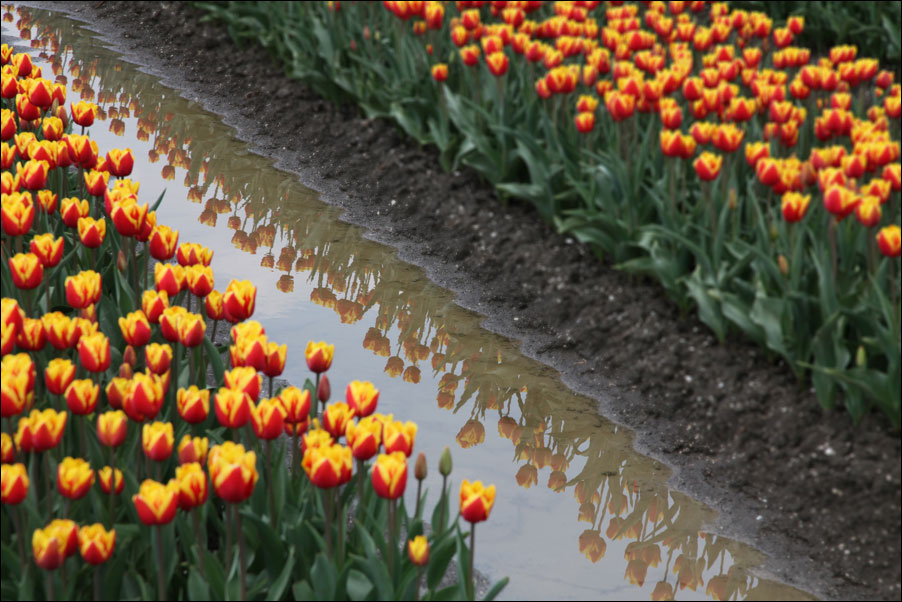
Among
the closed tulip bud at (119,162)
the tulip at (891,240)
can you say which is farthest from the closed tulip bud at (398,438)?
the closed tulip bud at (119,162)

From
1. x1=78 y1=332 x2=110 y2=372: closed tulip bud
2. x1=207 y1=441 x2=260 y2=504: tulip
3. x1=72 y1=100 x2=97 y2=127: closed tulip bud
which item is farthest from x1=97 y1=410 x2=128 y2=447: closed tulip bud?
x1=72 y1=100 x2=97 y2=127: closed tulip bud

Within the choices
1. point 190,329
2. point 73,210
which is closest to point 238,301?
point 190,329

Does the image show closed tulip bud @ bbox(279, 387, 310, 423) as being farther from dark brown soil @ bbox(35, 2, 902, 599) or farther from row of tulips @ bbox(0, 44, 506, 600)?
dark brown soil @ bbox(35, 2, 902, 599)

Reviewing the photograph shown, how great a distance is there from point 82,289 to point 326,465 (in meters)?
1.04

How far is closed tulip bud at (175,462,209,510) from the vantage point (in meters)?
2.13

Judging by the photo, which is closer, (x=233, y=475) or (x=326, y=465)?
(x=233, y=475)

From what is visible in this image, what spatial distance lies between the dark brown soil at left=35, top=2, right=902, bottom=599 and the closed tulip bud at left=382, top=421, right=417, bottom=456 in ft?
5.17

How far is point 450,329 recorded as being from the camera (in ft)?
16.2

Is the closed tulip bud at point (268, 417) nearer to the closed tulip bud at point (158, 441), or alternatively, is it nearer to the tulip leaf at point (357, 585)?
the closed tulip bud at point (158, 441)

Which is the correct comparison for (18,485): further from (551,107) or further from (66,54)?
(66,54)

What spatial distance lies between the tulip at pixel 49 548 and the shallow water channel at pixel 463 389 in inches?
58.1

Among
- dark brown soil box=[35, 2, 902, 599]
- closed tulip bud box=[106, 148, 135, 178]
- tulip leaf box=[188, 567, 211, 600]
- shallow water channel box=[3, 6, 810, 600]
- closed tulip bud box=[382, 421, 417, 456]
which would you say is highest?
closed tulip bud box=[382, 421, 417, 456]

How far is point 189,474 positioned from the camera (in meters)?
2.13

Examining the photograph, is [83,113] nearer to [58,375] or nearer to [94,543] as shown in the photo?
[58,375]
